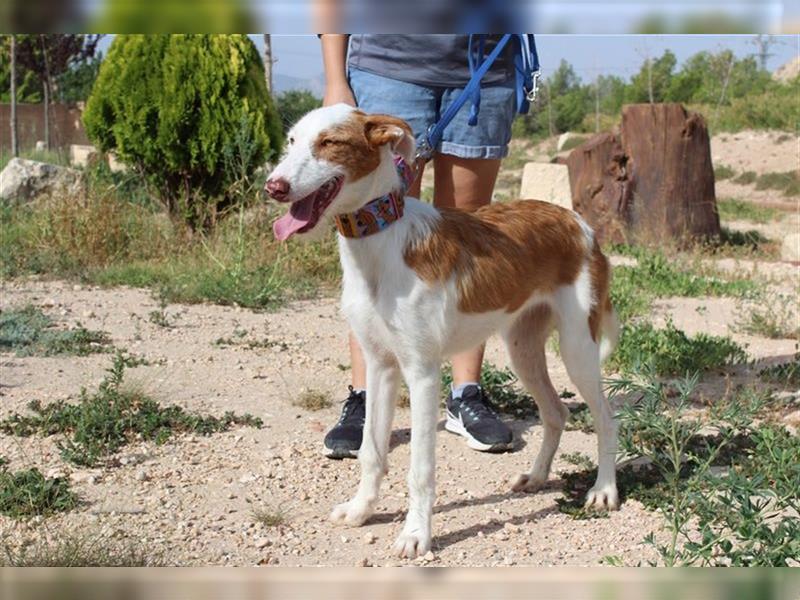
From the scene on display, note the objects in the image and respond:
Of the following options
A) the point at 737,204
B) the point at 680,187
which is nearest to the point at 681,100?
the point at 737,204

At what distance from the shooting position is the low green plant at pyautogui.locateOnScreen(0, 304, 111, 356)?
17.6ft

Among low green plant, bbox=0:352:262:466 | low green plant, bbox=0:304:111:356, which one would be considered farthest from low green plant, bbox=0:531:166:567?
low green plant, bbox=0:304:111:356

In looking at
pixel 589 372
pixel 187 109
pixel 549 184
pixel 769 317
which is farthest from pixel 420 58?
pixel 549 184

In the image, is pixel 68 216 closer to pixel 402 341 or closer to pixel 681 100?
pixel 402 341

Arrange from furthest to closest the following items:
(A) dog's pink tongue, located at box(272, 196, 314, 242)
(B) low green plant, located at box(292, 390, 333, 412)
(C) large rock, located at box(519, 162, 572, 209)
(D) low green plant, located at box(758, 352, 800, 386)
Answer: (C) large rock, located at box(519, 162, 572, 209), (D) low green plant, located at box(758, 352, 800, 386), (B) low green plant, located at box(292, 390, 333, 412), (A) dog's pink tongue, located at box(272, 196, 314, 242)

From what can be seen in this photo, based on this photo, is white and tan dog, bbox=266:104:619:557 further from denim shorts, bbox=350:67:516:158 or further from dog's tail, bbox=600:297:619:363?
denim shorts, bbox=350:67:516:158

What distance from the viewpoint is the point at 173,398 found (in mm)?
4746

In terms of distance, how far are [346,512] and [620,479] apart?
1.13 metres

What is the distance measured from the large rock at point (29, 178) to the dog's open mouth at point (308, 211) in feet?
25.6

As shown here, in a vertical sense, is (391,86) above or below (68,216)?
above

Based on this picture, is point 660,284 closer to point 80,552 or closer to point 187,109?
point 187,109

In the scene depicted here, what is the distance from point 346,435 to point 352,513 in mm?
714

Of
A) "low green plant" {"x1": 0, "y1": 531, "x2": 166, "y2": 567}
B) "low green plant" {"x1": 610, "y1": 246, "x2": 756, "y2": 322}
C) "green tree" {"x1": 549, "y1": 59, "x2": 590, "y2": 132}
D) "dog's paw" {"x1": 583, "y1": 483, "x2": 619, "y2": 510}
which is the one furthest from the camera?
"green tree" {"x1": 549, "y1": 59, "x2": 590, "y2": 132}

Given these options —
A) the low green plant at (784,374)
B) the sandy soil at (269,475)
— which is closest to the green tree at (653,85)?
the sandy soil at (269,475)
